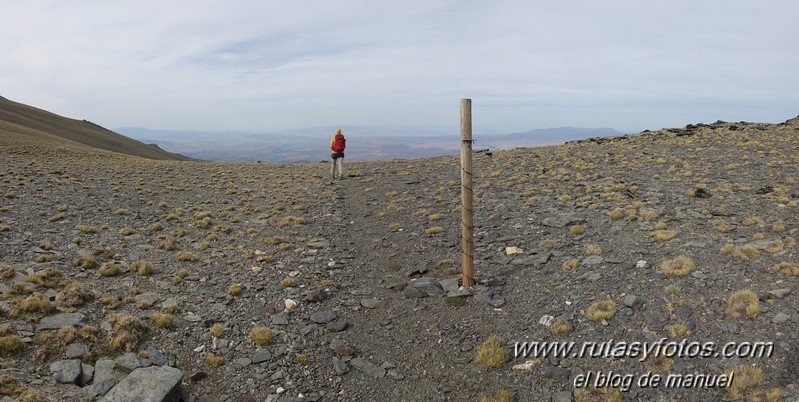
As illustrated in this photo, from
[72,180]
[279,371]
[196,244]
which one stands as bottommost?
[279,371]

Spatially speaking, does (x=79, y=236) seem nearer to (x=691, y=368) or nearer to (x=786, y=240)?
(x=691, y=368)

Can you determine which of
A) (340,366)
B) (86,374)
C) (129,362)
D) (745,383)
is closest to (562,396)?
(745,383)

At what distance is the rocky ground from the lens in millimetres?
8711

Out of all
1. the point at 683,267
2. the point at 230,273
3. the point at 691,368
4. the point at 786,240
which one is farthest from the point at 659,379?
the point at 230,273

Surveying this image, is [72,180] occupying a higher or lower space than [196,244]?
higher

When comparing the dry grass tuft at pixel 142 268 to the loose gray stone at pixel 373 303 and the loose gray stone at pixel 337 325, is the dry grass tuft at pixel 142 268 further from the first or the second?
the loose gray stone at pixel 373 303

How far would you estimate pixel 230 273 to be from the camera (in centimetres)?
1463

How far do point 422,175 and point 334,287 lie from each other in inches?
804

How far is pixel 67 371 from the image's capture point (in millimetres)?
8273

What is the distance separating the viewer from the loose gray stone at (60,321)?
977 cm

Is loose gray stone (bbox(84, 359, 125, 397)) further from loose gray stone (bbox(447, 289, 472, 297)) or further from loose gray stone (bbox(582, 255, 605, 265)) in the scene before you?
loose gray stone (bbox(582, 255, 605, 265))

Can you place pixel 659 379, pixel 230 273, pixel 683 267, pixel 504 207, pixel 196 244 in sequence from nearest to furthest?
1. pixel 659 379
2. pixel 683 267
3. pixel 230 273
4. pixel 196 244
5. pixel 504 207

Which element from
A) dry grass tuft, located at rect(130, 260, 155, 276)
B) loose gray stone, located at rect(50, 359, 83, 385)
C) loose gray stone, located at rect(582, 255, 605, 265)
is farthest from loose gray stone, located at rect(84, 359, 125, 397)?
loose gray stone, located at rect(582, 255, 605, 265)

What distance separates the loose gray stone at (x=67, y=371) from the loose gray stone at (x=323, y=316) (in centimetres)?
505
